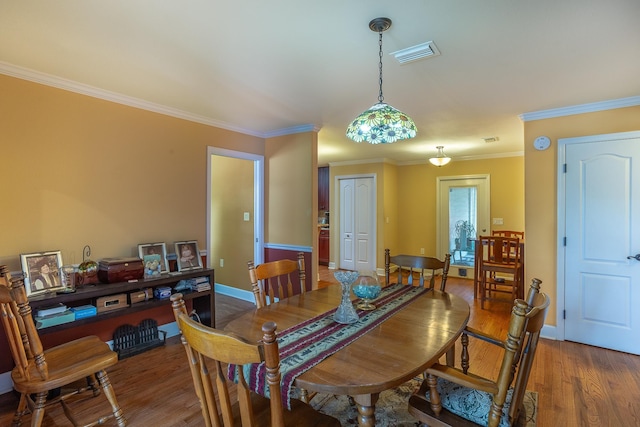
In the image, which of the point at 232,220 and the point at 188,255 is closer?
the point at 188,255

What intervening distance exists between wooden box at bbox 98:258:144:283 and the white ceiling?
1.48 metres

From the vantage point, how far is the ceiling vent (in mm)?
1987

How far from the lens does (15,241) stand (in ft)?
7.75

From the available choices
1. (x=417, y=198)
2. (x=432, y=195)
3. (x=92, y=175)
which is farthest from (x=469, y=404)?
(x=417, y=198)

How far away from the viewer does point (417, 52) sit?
205cm

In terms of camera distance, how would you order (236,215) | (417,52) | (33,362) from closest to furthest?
(33,362), (417,52), (236,215)

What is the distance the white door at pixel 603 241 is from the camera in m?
2.87

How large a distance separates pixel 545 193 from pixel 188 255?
3749 millimetres

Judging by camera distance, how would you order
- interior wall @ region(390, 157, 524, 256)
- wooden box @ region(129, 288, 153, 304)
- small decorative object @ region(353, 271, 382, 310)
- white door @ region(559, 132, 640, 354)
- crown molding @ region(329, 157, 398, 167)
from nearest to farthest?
small decorative object @ region(353, 271, 382, 310), wooden box @ region(129, 288, 153, 304), white door @ region(559, 132, 640, 354), interior wall @ region(390, 157, 524, 256), crown molding @ region(329, 157, 398, 167)

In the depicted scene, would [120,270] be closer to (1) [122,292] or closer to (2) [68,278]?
(1) [122,292]

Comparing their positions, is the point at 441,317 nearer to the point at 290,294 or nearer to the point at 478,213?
the point at 290,294

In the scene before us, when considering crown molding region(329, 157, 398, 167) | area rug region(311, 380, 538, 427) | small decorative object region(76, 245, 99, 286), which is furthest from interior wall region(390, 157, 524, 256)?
small decorative object region(76, 245, 99, 286)

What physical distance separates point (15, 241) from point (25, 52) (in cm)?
134

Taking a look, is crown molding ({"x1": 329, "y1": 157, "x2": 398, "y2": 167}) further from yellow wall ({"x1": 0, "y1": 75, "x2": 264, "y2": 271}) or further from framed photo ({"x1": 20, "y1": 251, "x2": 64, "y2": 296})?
framed photo ({"x1": 20, "y1": 251, "x2": 64, "y2": 296})
